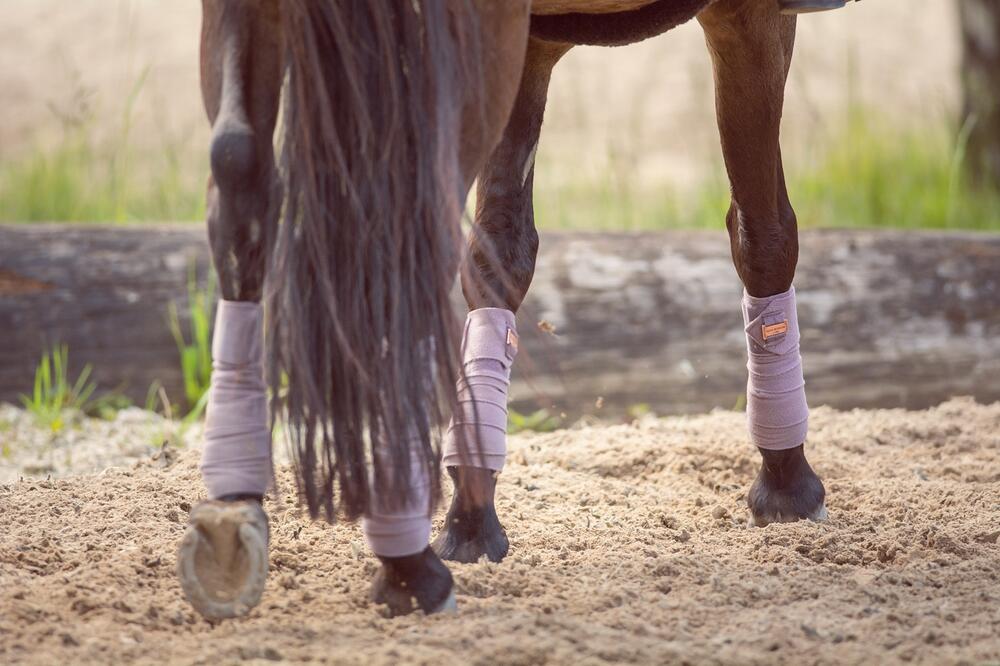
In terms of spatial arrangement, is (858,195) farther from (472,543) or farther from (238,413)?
(238,413)

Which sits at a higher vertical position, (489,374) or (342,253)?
(342,253)

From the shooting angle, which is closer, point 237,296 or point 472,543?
point 237,296

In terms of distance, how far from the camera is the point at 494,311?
2240 mm

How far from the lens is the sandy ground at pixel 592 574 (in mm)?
1623

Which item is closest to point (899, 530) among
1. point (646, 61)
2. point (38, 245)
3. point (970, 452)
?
point (970, 452)

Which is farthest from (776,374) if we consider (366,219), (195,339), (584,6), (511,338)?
(195,339)

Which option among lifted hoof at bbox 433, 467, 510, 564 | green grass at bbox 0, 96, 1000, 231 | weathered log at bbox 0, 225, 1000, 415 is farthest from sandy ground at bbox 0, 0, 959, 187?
lifted hoof at bbox 433, 467, 510, 564

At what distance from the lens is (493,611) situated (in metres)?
1.77

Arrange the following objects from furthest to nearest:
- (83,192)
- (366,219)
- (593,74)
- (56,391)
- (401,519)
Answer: (593,74)
(83,192)
(56,391)
(401,519)
(366,219)

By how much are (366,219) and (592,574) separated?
84cm

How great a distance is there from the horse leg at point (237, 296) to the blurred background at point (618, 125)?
7.85 ft

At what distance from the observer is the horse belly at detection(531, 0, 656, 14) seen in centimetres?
205

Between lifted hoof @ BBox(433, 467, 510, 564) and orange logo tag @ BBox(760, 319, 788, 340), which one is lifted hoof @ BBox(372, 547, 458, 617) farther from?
orange logo tag @ BBox(760, 319, 788, 340)

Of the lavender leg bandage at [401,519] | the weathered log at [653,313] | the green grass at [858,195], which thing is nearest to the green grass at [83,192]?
the weathered log at [653,313]
